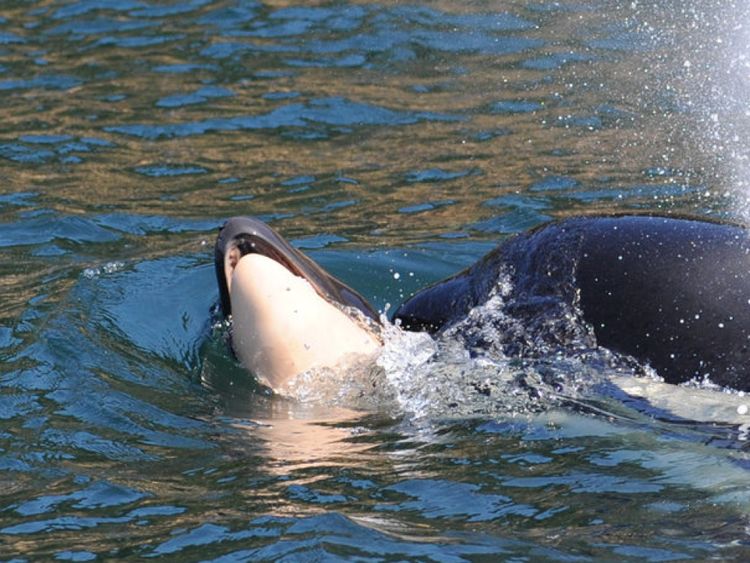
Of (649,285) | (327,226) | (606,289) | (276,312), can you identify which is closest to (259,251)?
(276,312)

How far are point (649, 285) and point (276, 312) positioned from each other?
5.07 ft

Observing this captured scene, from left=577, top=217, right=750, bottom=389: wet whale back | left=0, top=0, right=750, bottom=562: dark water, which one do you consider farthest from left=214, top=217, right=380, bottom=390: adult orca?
left=577, top=217, right=750, bottom=389: wet whale back

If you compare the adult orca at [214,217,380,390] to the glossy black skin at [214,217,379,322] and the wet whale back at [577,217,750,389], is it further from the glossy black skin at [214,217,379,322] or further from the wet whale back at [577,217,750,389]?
the wet whale back at [577,217,750,389]

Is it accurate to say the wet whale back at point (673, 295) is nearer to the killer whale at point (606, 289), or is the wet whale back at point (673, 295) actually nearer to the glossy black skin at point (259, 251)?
the killer whale at point (606, 289)

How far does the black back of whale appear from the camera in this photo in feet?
18.8

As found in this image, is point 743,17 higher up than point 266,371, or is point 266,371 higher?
point 743,17

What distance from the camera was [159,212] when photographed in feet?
30.9

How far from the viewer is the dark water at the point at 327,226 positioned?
496 cm

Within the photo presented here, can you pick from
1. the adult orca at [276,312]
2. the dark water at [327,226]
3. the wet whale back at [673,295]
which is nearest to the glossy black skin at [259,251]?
the adult orca at [276,312]

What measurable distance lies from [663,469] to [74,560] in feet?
6.86

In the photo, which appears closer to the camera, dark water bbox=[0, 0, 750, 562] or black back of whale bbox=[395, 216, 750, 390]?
dark water bbox=[0, 0, 750, 562]

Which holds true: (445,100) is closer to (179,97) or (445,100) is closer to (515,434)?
(179,97)

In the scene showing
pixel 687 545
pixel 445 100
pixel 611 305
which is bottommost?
pixel 687 545

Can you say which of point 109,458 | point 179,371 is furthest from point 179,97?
point 109,458
